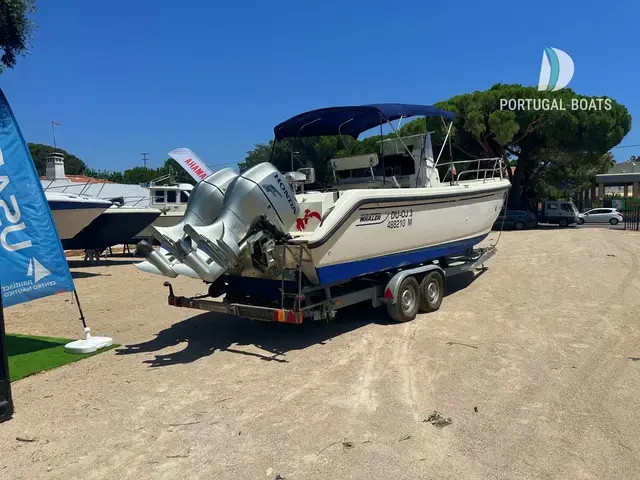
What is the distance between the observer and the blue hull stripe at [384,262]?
6273 mm

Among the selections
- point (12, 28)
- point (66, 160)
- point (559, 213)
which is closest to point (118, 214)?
point (12, 28)

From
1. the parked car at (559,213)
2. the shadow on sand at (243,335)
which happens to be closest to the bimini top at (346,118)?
the shadow on sand at (243,335)

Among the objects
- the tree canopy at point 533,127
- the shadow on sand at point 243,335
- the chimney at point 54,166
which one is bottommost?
the shadow on sand at point 243,335

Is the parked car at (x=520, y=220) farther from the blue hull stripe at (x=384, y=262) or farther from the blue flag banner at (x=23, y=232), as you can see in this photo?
the blue flag banner at (x=23, y=232)

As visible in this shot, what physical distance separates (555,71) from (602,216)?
13.2m

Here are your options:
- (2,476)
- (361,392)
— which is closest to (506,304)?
(361,392)

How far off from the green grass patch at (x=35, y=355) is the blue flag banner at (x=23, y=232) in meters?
0.79

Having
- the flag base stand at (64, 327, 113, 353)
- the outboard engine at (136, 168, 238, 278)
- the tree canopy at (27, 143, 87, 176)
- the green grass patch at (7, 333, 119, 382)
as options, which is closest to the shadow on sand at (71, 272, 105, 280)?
the green grass patch at (7, 333, 119, 382)

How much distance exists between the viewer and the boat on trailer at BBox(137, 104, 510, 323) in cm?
592

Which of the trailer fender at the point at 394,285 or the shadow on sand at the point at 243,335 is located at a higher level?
the trailer fender at the point at 394,285

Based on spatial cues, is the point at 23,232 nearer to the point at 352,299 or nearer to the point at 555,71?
the point at 352,299

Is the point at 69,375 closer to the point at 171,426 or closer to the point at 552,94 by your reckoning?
the point at 171,426

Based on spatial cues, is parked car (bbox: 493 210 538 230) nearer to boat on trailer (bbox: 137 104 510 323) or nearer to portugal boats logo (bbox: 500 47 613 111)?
portugal boats logo (bbox: 500 47 613 111)

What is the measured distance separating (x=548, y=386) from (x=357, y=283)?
3.18 metres
